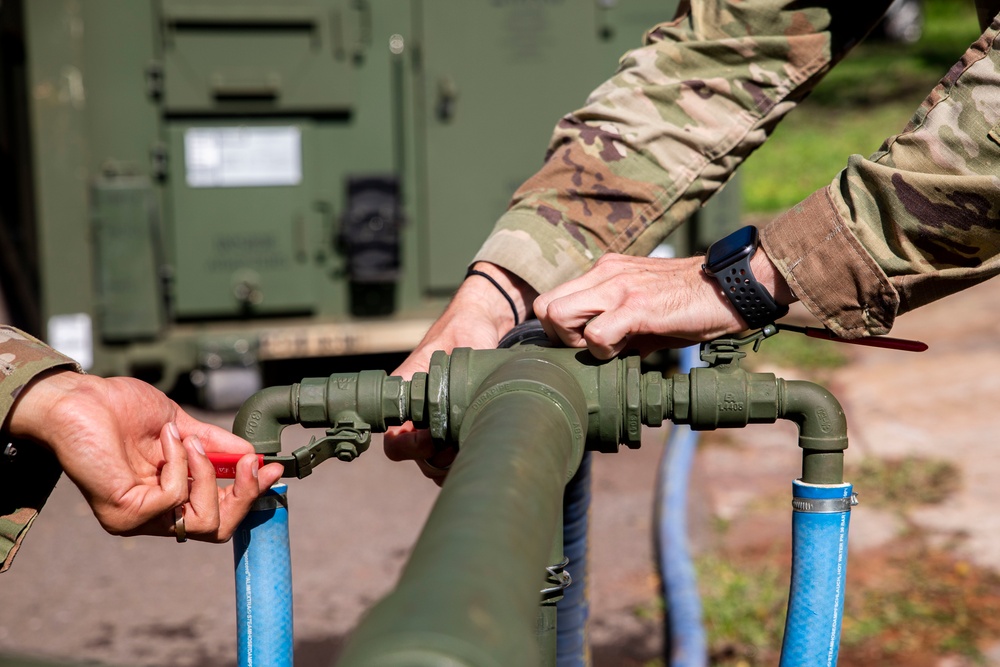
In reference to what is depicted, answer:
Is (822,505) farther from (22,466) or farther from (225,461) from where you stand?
(22,466)

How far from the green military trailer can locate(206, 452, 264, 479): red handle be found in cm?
401

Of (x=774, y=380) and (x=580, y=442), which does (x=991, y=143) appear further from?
(x=580, y=442)

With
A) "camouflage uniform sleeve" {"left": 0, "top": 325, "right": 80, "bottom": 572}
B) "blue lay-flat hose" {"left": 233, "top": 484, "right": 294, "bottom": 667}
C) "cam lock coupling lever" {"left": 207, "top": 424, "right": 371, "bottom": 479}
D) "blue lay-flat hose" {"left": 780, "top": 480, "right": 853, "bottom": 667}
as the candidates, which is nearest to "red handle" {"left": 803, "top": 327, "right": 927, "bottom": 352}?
"blue lay-flat hose" {"left": 780, "top": 480, "right": 853, "bottom": 667}

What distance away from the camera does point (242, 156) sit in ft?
18.4

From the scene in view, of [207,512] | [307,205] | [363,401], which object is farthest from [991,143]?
[307,205]

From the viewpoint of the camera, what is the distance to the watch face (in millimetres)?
1655

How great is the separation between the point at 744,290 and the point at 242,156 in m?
4.33

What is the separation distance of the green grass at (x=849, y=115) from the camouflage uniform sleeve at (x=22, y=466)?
29.4 ft

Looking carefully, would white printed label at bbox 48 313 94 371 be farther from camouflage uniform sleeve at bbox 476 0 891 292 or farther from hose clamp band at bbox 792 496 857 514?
hose clamp band at bbox 792 496 857 514

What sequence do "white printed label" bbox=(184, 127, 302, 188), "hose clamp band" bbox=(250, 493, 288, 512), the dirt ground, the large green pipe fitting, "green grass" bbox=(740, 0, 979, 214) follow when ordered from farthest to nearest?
"green grass" bbox=(740, 0, 979, 214), "white printed label" bbox=(184, 127, 302, 188), the dirt ground, "hose clamp band" bbox=(250, 493, 288, 512), the large green pipe fitting

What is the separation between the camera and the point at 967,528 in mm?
4387

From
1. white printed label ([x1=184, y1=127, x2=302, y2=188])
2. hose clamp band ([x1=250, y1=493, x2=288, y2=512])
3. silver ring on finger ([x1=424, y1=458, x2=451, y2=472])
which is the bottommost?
silver ring on finger ([x1=424, y1=458, x2=451, y2=472])

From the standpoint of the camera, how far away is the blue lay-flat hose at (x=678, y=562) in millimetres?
3328

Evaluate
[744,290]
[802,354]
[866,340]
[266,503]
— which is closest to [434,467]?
[266,503]
